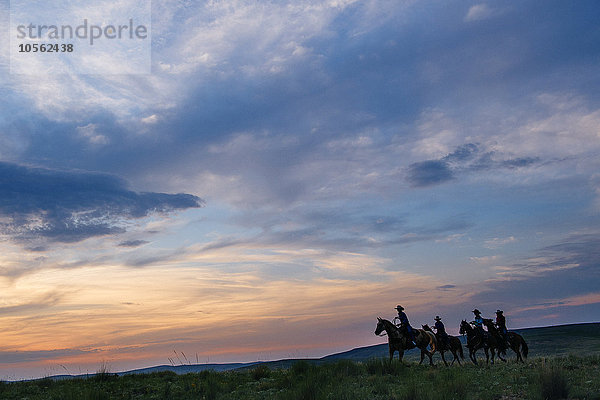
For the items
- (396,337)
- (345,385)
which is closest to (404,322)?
(396,337)

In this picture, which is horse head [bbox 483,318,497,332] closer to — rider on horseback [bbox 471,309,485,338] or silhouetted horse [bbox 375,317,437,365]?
rider on horseback [bbox 471,309,485,338]

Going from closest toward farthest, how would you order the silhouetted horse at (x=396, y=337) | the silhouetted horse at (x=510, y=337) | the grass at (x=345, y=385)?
the grass at (x=345, y=385), the silhouetted horse at (x=396, y=337), the silhouetted horse at (x=510, y=337)

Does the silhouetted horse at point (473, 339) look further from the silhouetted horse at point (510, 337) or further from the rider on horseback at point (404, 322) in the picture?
the rider on horseback at point (404, 322)

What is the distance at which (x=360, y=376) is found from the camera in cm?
2191

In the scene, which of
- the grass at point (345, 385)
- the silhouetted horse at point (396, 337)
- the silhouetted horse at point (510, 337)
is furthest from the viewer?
the silhouetted horse at point (510, 337)

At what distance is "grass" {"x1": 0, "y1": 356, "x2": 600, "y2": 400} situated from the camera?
15312 millimetres

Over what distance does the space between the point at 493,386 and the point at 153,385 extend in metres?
15.3

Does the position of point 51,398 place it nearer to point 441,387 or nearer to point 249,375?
point 249,375

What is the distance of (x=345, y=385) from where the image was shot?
18.1m

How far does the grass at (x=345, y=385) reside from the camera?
15.3 m

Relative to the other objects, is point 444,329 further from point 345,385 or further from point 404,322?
point 345,385

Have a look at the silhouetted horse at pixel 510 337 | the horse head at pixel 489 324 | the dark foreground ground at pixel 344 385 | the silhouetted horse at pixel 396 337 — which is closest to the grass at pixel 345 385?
the dark foreground ground at pixel 344 385

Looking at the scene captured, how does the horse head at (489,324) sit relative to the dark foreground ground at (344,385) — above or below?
above

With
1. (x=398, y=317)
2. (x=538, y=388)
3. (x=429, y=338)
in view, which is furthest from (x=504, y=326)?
(x=538, y=388)
